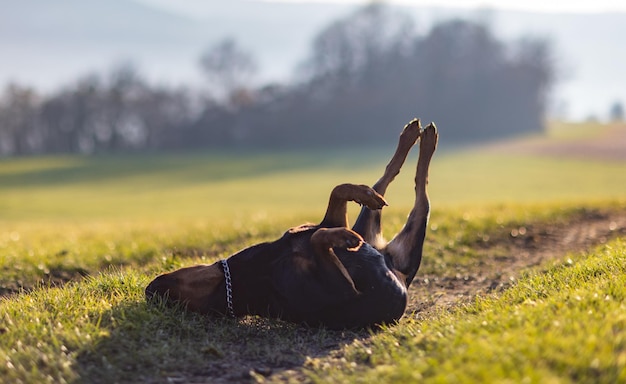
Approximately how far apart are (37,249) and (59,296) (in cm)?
468

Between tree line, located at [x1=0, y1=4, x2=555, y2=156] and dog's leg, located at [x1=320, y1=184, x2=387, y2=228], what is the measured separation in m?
54.5

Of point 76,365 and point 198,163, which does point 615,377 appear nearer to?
point 76,365

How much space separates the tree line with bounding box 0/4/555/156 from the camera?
198ft

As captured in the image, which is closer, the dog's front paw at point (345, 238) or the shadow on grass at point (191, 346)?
the shadow on grass at point (191, 346)

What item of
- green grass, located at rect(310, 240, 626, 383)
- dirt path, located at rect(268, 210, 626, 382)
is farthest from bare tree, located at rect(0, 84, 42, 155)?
green grass, located at rect(310, 240, 626, 383)

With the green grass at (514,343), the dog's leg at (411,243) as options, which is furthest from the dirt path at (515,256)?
the green grass at (514,343)

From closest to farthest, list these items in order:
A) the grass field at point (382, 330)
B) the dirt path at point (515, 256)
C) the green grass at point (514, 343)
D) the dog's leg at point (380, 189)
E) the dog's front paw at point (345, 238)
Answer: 1. the green grass at point (514, 343)
2. the grass field at point (382, 330)
3. the dog's front paw at point (345, 238)
4. the dog's leg at point (380, 189)
5. the dirt path at point (515, 256)

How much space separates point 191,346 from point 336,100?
5668cm

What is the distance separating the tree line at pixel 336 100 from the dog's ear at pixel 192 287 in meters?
54.9

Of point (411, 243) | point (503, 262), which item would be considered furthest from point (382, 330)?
point (503, 262)

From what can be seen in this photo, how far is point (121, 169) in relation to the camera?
4953 cm

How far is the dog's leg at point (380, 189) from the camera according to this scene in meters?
5.33

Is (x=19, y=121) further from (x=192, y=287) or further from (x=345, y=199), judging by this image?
(x=345, y=199)

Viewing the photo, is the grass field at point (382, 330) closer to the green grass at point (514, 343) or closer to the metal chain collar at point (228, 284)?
the green grass at point (514, 343)
